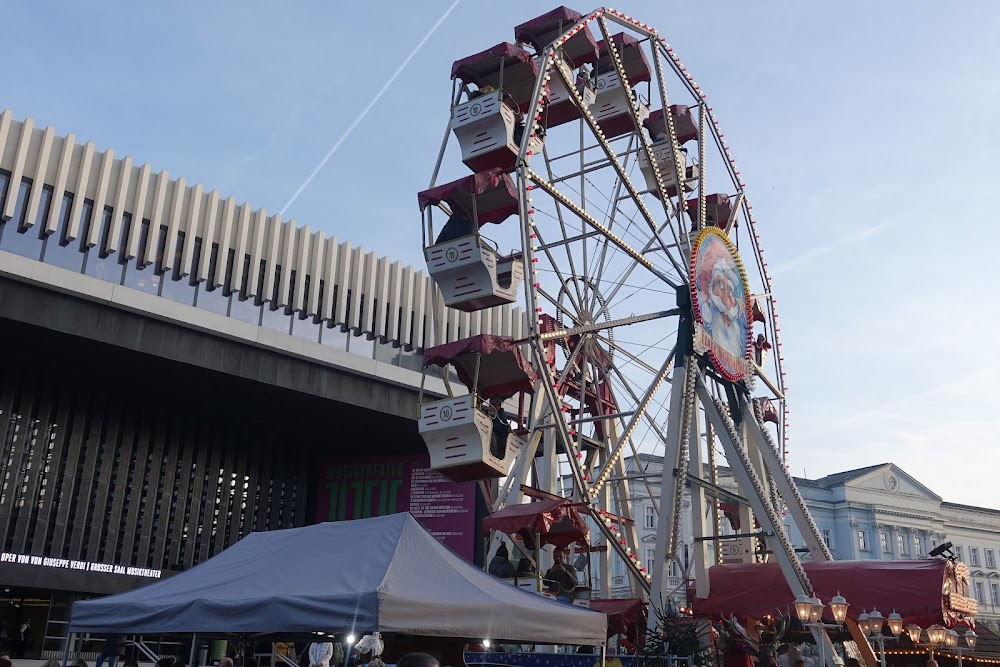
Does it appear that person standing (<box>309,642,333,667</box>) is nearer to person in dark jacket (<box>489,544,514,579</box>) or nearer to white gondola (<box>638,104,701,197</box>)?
person in dark jacket (<box>489,544,514,579</box>)

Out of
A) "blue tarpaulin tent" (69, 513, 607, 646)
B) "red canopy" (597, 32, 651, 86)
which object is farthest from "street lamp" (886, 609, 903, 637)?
"red canopy" (597, 32, 651, 86)

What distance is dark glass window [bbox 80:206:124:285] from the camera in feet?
89.1

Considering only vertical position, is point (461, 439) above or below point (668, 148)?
below

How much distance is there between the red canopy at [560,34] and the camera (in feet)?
65.4

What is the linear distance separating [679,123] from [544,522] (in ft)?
38.0

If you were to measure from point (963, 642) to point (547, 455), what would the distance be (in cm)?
1161

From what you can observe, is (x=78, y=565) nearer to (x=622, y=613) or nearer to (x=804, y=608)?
(x=622, y=613)

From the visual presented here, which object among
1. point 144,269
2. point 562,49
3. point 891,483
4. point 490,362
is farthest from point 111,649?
point 891,483

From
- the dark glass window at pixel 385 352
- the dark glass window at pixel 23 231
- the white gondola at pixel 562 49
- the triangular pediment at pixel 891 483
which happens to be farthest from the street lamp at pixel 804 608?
the triangular pediment at pixel 891 483

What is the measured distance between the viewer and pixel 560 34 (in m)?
19.7

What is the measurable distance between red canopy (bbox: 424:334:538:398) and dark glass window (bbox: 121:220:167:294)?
13.9 m

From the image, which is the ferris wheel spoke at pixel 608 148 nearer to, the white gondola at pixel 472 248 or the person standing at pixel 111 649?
the white gondola at pixel 472 248

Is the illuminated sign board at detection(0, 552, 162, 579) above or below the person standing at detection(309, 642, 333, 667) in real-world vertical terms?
above

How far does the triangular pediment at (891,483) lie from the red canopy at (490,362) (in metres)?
54.6
